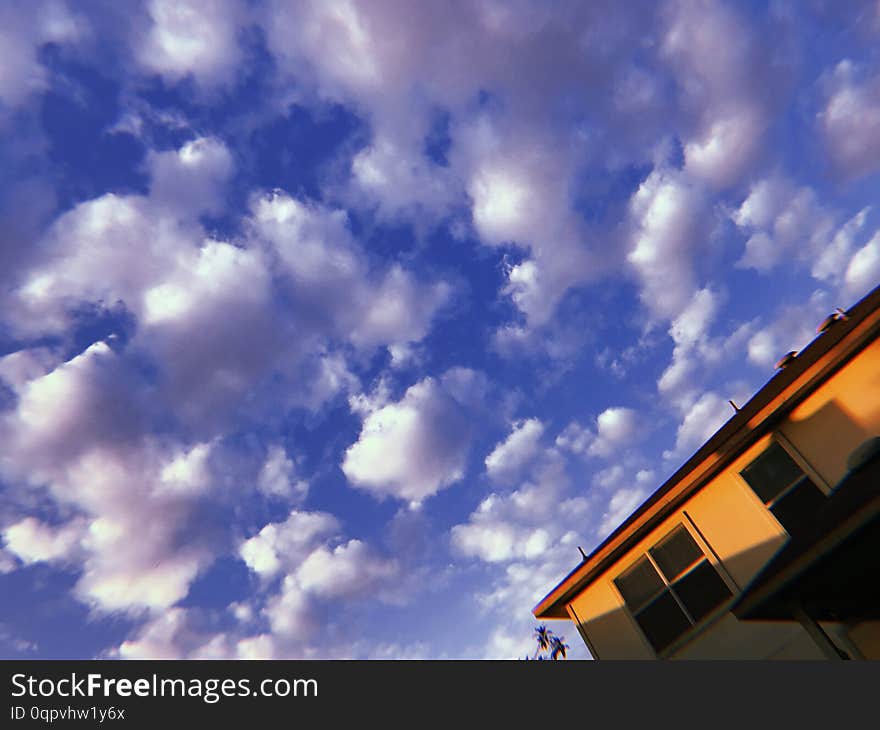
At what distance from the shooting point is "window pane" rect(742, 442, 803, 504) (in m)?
11.1

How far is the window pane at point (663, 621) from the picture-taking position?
38.8 feet

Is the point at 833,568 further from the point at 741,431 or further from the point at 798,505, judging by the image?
the point at 741,431

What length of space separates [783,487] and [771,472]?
0.41m

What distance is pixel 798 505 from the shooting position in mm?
10680

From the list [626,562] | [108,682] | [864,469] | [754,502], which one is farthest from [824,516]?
[108,682]

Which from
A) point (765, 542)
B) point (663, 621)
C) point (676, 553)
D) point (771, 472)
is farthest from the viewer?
point (676, 553)

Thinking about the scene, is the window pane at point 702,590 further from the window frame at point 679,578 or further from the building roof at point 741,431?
the building roof at point 741,431

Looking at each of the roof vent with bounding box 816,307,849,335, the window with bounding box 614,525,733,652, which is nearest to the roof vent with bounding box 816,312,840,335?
the roof vent with bounding box 816,307,849,335

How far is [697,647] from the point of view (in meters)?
11.4

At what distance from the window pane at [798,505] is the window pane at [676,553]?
2111 mm

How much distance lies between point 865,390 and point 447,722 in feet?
35.8

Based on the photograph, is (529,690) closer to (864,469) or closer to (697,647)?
(864,469)

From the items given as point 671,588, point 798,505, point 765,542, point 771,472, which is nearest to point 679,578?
point 671,588

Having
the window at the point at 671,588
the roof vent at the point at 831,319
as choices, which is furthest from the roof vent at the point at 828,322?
the window at the point at 671,588
